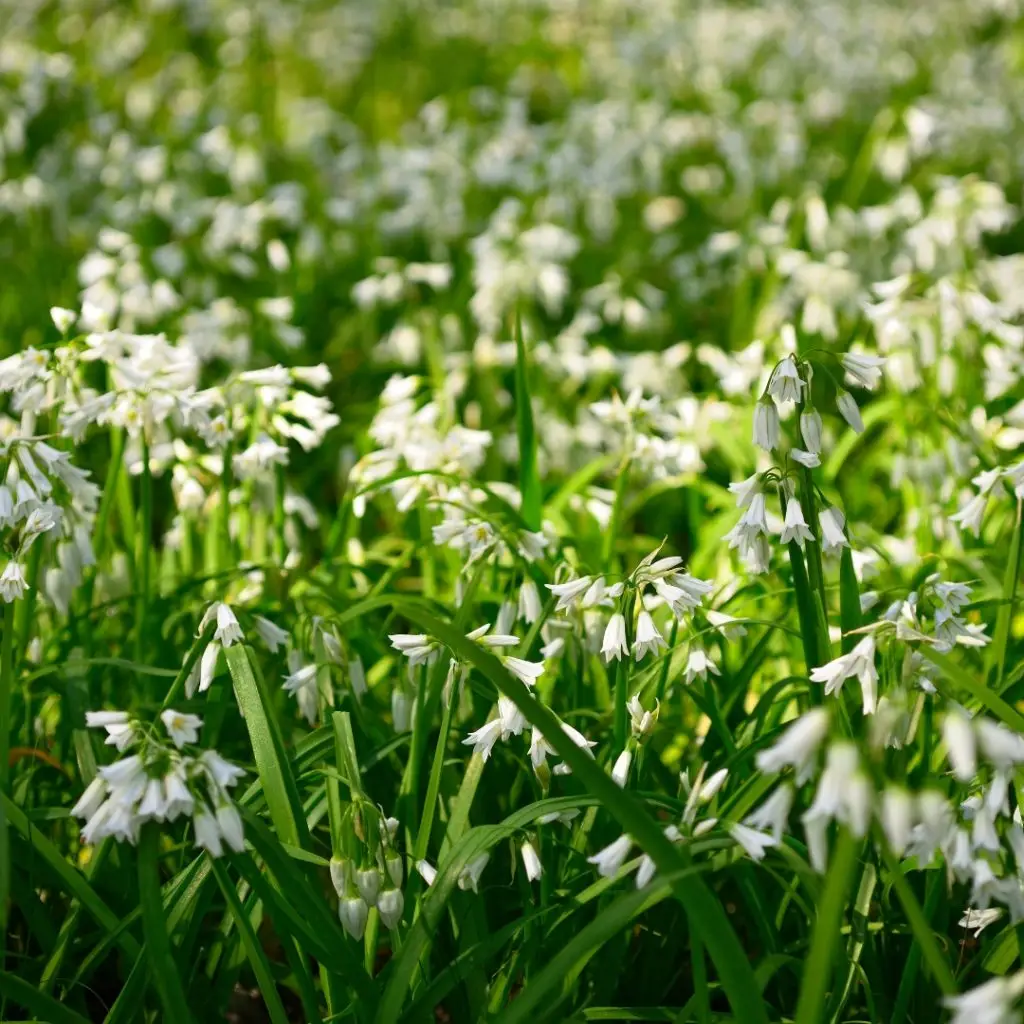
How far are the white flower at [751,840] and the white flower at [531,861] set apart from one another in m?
0.49

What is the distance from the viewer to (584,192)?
25.3 feet

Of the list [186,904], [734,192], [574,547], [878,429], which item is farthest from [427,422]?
[734,192]

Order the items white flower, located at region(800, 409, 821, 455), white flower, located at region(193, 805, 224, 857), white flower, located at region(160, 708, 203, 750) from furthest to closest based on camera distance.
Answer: white flower, located at region(800, 409, 821, 455) → white flower, located at region(160, 708, 203, 750) → white flower, located at region(193, 805, 224, 857)

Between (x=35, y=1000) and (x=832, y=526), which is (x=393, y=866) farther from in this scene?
(x=832, y=526)

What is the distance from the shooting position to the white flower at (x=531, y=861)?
97.6 inches

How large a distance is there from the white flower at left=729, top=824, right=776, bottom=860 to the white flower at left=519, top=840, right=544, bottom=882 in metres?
0.49

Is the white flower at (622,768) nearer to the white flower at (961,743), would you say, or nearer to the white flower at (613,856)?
the white flower at (613,856)

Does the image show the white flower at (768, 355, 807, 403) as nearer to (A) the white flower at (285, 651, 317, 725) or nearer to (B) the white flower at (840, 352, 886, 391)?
(B) the white flower at (840, 352, 886, 391)

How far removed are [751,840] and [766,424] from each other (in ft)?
2.79

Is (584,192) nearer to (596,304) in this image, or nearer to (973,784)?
(596,304)

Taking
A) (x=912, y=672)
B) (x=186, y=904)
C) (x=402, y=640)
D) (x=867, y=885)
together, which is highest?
(x=402, y=640)

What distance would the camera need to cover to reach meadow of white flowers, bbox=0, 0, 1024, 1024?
2246 mm

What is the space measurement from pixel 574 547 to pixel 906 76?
7721mm

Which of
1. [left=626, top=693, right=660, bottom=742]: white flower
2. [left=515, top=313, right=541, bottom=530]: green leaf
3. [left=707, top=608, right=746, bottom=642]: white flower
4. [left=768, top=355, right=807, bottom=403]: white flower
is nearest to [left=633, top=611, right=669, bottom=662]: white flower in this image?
[left=626, top=693, right=660, bottom=742]: white flower
